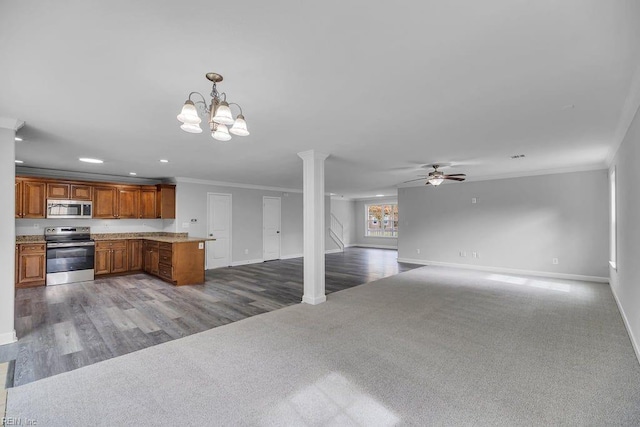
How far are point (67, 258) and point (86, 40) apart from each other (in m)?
→ 6.06

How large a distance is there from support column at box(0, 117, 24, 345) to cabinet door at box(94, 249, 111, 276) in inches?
144

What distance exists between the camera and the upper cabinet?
593cm

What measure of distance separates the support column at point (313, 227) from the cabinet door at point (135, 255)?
16.2 ft

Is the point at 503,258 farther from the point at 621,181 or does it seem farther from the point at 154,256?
→ the point at 154,256

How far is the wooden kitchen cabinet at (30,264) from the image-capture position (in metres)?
5.59

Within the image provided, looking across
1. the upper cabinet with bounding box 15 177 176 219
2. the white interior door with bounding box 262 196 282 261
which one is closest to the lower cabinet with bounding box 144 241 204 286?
the upper cabinet with bounding box 15 177 176 219

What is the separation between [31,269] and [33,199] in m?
1.45

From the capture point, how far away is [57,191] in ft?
20.4

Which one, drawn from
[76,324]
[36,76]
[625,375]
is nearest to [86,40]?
[36,76]

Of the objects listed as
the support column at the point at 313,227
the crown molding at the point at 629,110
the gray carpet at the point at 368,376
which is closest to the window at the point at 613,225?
the crown molding at the point at 629,110

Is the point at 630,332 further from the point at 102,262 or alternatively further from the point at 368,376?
the point at 102,262

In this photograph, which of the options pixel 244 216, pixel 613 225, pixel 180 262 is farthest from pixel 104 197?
pixel 613 225

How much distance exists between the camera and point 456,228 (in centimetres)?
788

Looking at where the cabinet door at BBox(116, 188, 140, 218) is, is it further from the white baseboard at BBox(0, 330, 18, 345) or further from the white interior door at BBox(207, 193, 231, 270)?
the white baseboard at BBox(0, 330, 18, 345)
